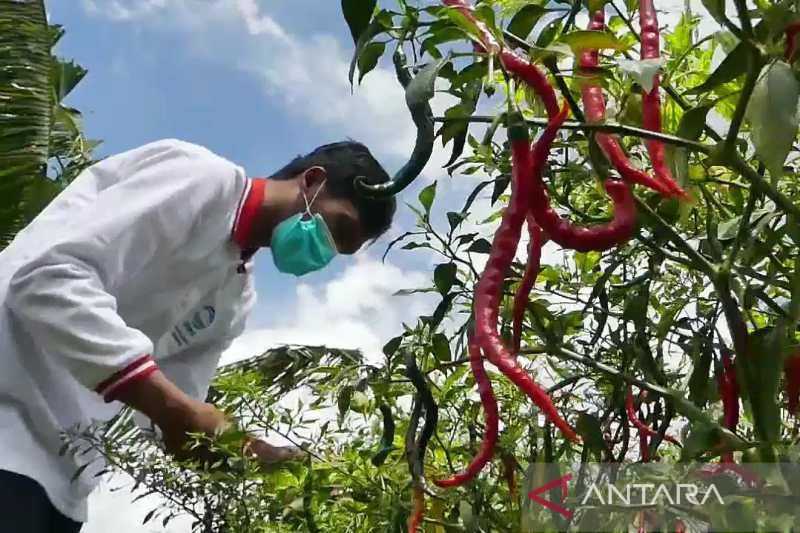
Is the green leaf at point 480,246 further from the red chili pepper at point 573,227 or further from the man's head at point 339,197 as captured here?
the man's head at point 339,197

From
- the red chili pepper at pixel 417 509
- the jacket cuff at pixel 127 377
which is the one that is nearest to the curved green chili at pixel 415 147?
the red chili pepper at pixel 417 509

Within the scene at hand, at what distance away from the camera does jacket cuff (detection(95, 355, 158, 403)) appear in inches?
43.4

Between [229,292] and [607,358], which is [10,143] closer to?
[229,292]

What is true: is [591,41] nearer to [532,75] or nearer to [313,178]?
[532,75]

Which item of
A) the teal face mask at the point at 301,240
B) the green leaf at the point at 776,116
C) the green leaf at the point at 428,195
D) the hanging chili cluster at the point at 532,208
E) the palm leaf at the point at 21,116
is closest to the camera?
the green leaf at the point at 776,116

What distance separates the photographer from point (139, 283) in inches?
51.8

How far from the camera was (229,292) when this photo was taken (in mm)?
1526

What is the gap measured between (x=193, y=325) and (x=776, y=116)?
1.16 m

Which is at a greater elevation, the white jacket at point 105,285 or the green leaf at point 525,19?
the green leaf at point 525,19

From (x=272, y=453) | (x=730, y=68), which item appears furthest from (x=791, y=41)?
(x=272, y=453)

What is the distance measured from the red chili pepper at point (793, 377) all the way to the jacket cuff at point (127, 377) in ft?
2.40

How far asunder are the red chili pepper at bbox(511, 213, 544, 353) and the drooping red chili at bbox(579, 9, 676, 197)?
0.22 ft

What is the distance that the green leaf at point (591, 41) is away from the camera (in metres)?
0.53

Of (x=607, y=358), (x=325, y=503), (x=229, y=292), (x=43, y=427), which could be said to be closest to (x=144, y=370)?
(x=43, y=427)
